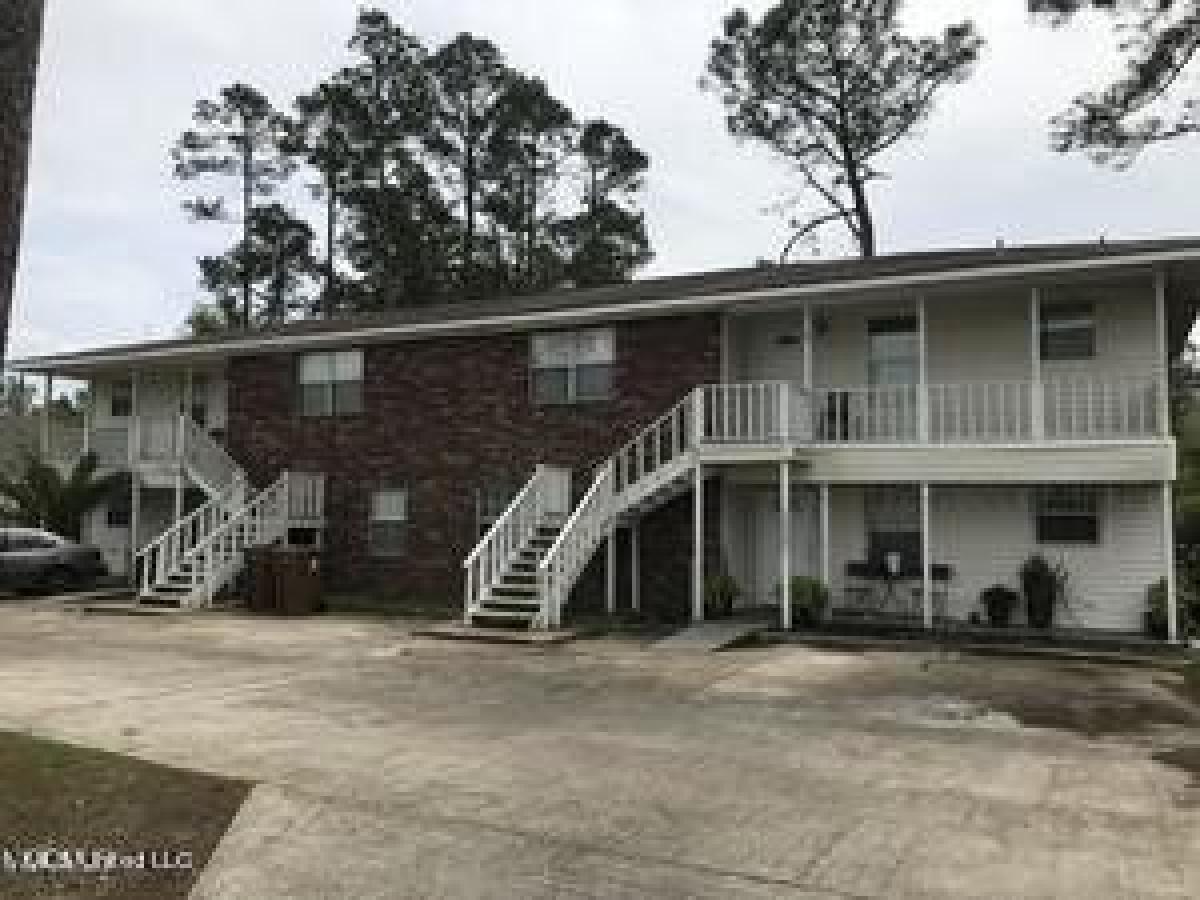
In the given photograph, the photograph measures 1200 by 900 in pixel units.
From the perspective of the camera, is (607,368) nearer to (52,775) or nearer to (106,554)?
(52,775)

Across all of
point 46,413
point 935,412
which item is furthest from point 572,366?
point 46,413

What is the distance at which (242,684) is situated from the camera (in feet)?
36.6

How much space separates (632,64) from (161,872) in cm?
2891

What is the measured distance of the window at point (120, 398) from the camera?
2578 cm

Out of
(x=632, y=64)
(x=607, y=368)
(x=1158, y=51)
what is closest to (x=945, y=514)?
(x=607, y=368)

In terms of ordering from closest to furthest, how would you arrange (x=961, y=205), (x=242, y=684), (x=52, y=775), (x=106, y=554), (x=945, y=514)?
(x=52, y=775), (x=242, y=684), (x=945, y=514), (x=106, y=554), (x=961, y=205)

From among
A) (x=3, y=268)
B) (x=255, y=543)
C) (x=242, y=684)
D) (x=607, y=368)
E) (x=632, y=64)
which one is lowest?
(x=242, y=684)

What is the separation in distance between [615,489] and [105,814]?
12.2 meters

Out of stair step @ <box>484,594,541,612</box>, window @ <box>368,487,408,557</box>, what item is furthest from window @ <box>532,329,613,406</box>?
stair step @ <box>484,594,541,612</box>

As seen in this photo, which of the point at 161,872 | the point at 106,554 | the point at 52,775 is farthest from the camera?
the point at 106,554

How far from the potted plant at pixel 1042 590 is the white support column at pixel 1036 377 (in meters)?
2.10

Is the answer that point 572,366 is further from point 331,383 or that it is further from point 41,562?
point 41,562

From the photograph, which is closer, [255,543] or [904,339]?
[904,339]

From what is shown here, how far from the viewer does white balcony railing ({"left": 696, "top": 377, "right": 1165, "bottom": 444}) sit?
14492mm
